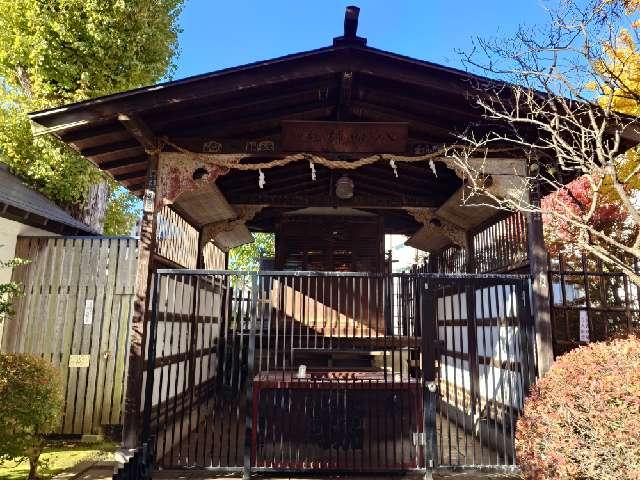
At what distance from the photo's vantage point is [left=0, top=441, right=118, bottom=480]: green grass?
17.8 feet

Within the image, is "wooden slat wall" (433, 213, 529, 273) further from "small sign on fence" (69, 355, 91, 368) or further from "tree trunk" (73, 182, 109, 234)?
"tree trunk" (73, 182, 109, 234)

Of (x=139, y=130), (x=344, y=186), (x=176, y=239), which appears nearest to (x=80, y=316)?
(x=176, y=239)

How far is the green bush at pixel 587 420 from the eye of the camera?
Result: 3.68 meters

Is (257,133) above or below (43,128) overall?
above

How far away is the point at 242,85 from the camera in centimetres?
573

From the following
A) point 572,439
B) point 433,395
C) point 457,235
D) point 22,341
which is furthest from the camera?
point 457,235

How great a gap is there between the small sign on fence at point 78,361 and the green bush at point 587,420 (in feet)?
22.5

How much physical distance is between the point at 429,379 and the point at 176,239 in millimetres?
5033

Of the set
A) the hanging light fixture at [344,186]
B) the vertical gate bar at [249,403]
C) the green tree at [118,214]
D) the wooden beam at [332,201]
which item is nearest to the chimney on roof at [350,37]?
the hanging light fixture at [344,186]

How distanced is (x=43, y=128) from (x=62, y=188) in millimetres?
5960

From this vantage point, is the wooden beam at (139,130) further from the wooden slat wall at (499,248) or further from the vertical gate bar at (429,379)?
the wooden slat wall at (499,248)

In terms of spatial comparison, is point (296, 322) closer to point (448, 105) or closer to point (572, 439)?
point (448, 105)

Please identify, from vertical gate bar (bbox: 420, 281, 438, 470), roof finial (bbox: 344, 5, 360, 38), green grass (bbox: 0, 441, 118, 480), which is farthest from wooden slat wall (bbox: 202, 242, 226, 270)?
roof finial (bbox: 344, 5, 360, 38)

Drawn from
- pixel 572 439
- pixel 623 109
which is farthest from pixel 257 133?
pixel 623 109
